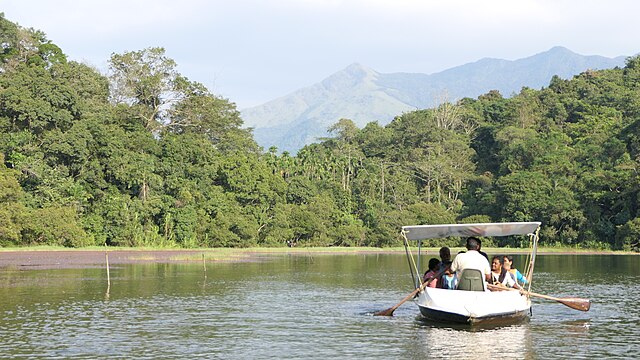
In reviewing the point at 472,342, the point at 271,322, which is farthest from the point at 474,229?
the point at 271,322

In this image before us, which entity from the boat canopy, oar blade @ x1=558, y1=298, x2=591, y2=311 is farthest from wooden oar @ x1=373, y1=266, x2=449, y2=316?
oar blade @ x1=558, y1=298, x2=591, y2=311

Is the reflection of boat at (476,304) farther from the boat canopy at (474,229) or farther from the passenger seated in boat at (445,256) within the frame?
the passenger seated in boat at (445,256)

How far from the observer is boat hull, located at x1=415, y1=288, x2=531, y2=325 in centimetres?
2052

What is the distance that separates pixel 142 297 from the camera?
95.7 feet

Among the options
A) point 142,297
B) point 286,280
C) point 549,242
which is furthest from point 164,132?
point 142,297

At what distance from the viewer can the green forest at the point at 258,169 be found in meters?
62.7

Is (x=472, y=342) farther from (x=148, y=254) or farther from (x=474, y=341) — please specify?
(x=148, y=254)

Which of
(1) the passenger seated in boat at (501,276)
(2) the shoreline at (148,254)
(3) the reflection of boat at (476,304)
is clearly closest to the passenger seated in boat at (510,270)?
(1) the passenger seated in boat at (501,276)

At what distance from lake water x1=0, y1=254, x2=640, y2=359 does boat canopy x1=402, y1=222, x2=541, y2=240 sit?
2552mm

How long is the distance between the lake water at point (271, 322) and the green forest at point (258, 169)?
25.9 meters

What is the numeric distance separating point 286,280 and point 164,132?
4332 cm

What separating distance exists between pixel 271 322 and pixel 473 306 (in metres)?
5.77

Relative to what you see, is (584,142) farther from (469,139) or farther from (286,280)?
(286,280)

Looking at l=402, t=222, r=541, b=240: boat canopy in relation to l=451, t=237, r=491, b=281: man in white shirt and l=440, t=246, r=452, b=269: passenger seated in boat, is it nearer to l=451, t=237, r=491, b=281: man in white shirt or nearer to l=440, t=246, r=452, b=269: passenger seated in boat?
l=440, t=246, r=452, b=269: passenger seated in boat
